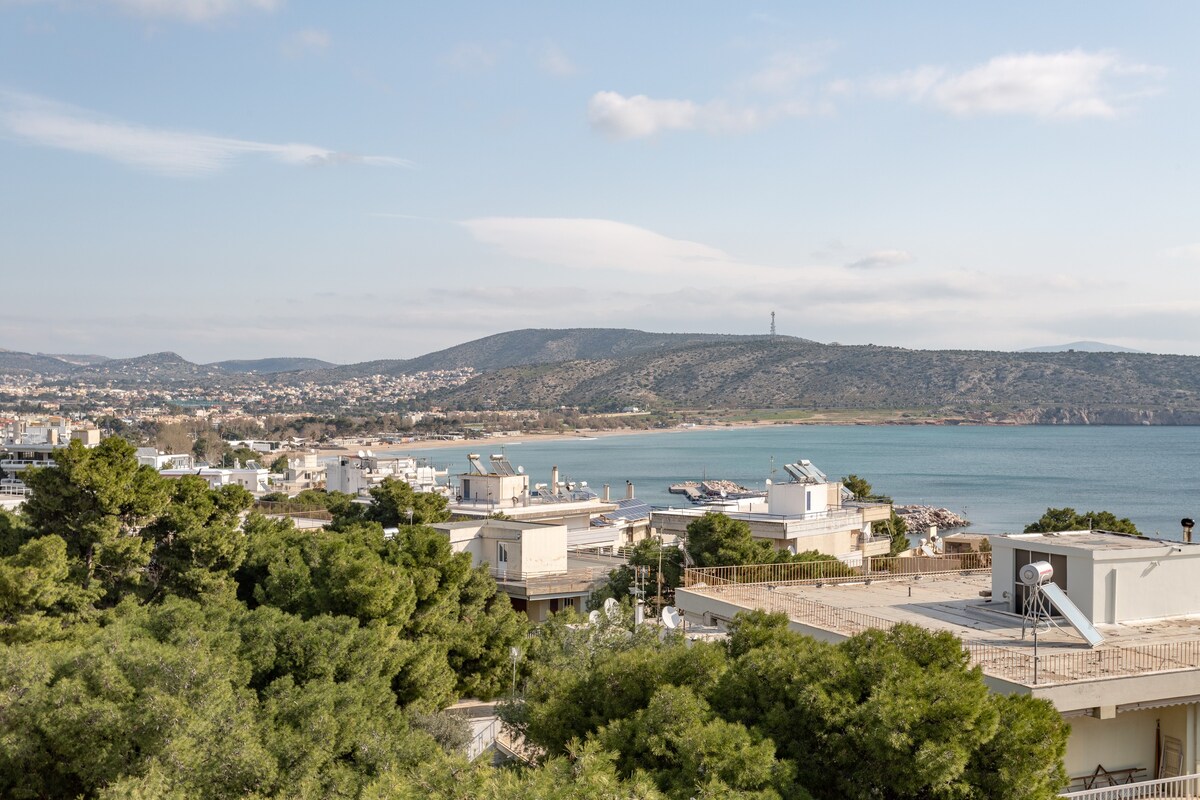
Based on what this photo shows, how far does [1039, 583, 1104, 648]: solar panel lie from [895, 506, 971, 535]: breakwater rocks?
181ft

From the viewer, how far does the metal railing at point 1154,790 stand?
37.3ft

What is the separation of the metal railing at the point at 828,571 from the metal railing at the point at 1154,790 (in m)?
7.70

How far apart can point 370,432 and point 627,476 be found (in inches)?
3104

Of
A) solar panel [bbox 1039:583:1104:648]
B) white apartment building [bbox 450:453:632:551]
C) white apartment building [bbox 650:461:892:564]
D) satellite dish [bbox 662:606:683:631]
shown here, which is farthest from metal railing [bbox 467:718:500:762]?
white apartment building [bbox 450:453:632:551]

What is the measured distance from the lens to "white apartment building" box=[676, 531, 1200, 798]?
1205 centimetres

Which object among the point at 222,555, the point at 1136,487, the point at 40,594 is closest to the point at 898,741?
the point at 40,594

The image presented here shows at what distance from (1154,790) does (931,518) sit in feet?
207

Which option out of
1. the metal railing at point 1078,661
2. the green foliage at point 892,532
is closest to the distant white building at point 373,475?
the green foliage at point 892,532

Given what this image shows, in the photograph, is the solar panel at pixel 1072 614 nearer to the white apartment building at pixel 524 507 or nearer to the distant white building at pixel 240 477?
the white apartment building at pixel 524 507

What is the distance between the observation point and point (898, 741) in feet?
30.8

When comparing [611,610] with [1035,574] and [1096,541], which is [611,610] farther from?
[1096,541]

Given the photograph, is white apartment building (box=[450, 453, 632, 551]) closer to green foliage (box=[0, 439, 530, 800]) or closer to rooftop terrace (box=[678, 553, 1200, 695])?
green foliage (box=[0, 439, 530, 800])

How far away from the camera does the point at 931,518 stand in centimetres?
7269

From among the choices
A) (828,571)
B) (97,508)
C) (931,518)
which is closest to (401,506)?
(97,508)
